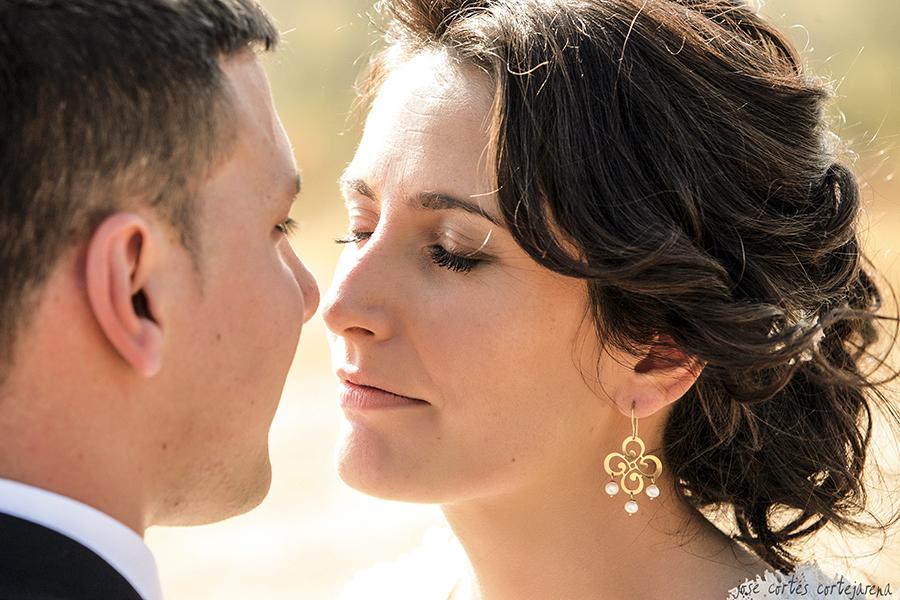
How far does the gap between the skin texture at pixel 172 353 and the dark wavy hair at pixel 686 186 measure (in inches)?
31.8

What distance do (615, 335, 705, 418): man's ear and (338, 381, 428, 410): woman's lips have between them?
58cm

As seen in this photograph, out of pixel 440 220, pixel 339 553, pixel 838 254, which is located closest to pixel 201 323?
pixel 440 220

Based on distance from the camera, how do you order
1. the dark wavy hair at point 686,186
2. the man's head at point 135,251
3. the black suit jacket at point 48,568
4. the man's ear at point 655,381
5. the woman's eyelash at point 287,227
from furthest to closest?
the man's ear at point 655,381, the dark wavy hair at point 686,186, the woman's eyelash at point 287,227, the man's head at point 135,251, the black suit jacket at point 48,568

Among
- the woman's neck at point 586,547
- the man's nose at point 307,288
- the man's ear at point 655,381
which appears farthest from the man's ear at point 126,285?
the man's ear at point 655,381

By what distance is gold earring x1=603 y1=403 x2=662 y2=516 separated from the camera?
310 cm

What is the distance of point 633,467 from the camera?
123 inches

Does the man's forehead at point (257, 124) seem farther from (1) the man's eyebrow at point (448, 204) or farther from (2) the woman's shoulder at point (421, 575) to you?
(2) the woman's shoulder at point (421, 575)

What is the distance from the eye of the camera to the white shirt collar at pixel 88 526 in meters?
1.80

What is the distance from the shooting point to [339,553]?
8477 millimetres

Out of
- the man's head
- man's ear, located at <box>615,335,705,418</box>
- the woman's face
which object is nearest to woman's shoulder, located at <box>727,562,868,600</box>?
man's ear, located at <box>615,335,705,418</box>

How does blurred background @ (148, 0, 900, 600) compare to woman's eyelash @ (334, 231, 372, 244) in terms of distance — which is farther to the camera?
blurred background @ (148, 0, 900, 600)

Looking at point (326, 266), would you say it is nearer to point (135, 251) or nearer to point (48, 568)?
point (135, 251)

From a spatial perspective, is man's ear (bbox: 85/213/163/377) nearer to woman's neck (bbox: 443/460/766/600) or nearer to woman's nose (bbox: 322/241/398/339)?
woman's nose (bbox: 322/241/398/339)

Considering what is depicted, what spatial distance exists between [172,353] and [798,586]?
201 cm
